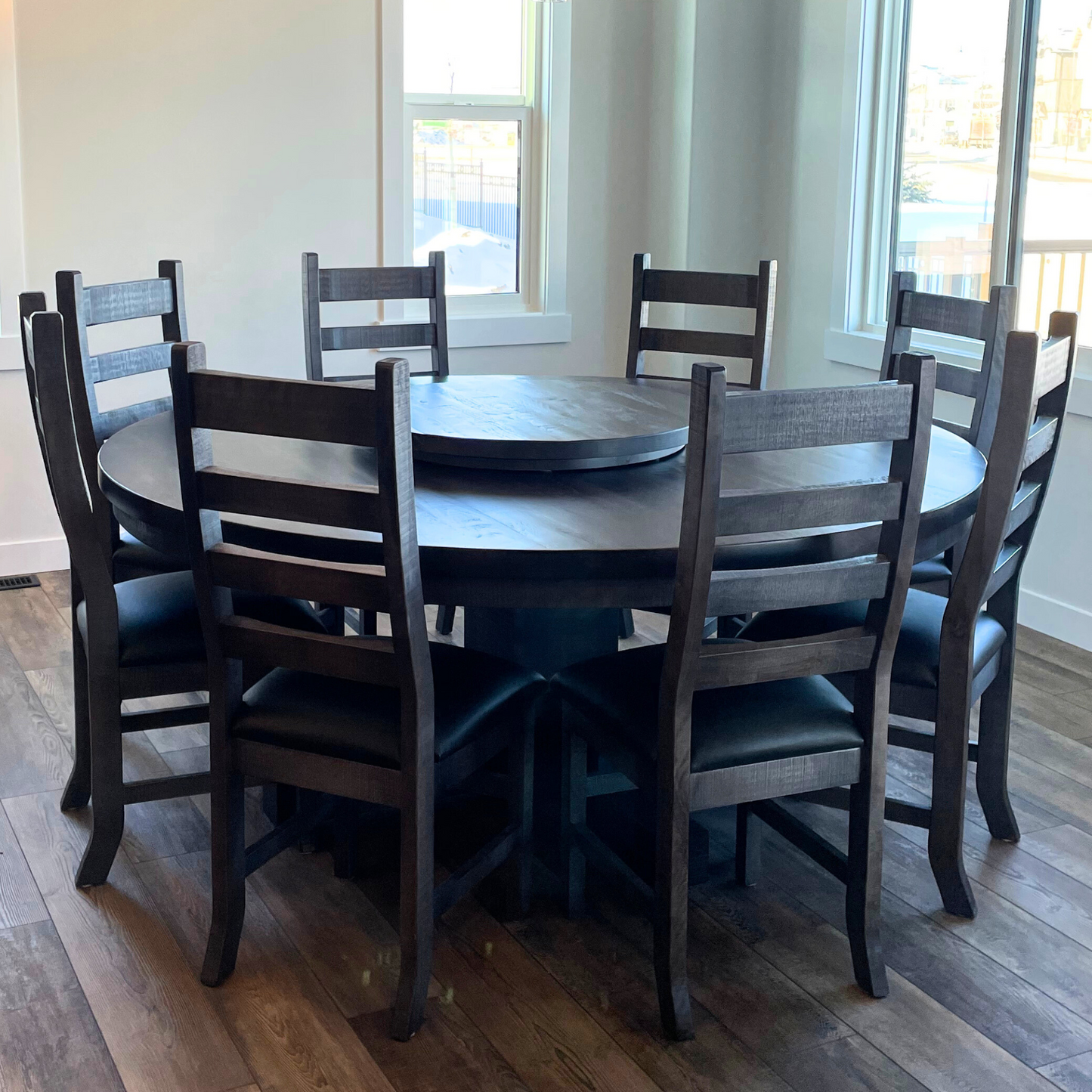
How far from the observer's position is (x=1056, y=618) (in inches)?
146

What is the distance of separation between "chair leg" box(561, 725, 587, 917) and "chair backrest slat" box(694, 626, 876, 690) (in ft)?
1.15

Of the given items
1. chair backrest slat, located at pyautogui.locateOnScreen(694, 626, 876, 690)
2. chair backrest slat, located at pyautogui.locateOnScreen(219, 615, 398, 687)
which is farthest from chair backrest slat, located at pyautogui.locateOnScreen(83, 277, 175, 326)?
chair backrest slat, located at pyautogui.locateOnScreen(694, 626, 876, 690)

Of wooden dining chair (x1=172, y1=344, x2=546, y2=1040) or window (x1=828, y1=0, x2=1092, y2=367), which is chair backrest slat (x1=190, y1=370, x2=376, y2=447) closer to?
wooden dining chair (x1=172, y1=344, x2=546, y2=1040)

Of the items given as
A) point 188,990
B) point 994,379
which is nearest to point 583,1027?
point 188,990

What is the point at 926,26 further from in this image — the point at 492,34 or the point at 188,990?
the point at 188,990

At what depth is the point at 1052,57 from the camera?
3621 millimetres

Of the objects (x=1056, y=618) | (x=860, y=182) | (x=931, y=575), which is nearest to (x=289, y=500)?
(x=931, y=575)

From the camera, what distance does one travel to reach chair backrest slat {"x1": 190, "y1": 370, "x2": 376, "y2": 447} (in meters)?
1.62

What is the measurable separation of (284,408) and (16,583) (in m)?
2.82

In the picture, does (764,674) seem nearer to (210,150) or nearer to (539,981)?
(539,981)

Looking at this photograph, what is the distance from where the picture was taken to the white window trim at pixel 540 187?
14.4 ft

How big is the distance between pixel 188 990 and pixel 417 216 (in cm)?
323

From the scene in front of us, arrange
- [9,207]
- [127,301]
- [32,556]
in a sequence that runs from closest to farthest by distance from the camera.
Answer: [127,301]
[9,207]
[32,556]

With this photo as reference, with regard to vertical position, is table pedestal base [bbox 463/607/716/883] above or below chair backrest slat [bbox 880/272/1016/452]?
below
